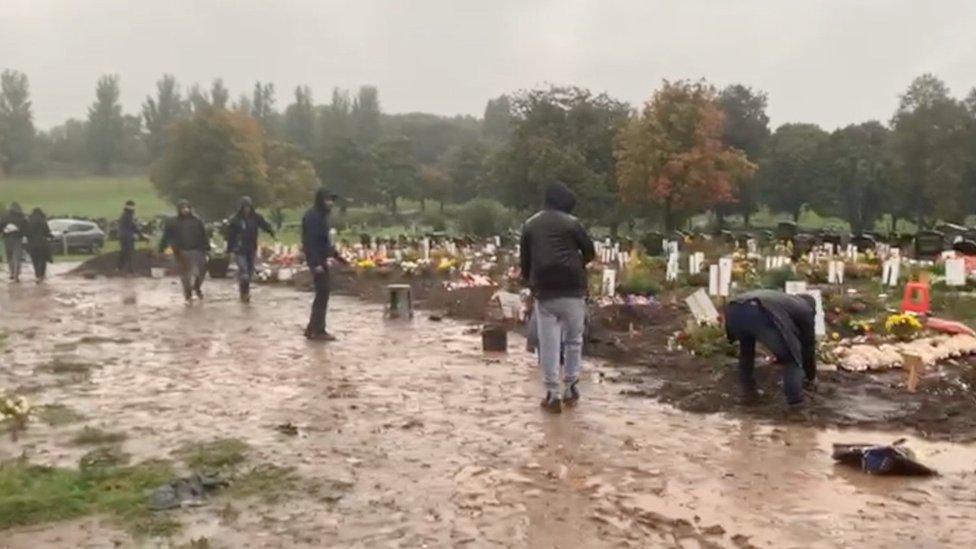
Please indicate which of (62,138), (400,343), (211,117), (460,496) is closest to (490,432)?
(460,496)

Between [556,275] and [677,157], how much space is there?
31.8 m

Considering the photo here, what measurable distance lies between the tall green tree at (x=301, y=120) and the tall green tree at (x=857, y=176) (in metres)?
66.7

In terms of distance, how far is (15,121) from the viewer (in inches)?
4631

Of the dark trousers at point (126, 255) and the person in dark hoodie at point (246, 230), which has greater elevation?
the person in dark hoodie at point (246, 230)

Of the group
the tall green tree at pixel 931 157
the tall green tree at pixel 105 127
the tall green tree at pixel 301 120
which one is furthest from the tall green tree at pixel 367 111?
the tall green tree at pixel 931 157

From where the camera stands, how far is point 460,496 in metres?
6.19

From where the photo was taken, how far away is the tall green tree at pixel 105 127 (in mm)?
118438

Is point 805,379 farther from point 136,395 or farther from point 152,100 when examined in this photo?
point 152,100

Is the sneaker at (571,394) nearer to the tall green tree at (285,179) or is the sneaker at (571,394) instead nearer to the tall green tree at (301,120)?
the tall green tree at (285,179)

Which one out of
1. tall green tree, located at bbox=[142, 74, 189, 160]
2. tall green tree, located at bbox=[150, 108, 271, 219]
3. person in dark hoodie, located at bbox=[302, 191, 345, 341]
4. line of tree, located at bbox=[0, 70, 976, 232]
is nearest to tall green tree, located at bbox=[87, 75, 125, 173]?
tall green tree, located at bbox=[142, 74, 189, 160]

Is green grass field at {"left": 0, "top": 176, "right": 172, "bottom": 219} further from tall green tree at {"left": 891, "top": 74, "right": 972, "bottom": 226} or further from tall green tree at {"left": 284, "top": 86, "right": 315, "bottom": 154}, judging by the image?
tall green tree at {"left": 891, "top": 74, "right": 972, "bottom": 226}

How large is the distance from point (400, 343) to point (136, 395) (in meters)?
4.04

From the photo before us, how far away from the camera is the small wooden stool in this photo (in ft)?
52.4

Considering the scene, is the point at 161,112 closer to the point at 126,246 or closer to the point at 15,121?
the point at 15,121
